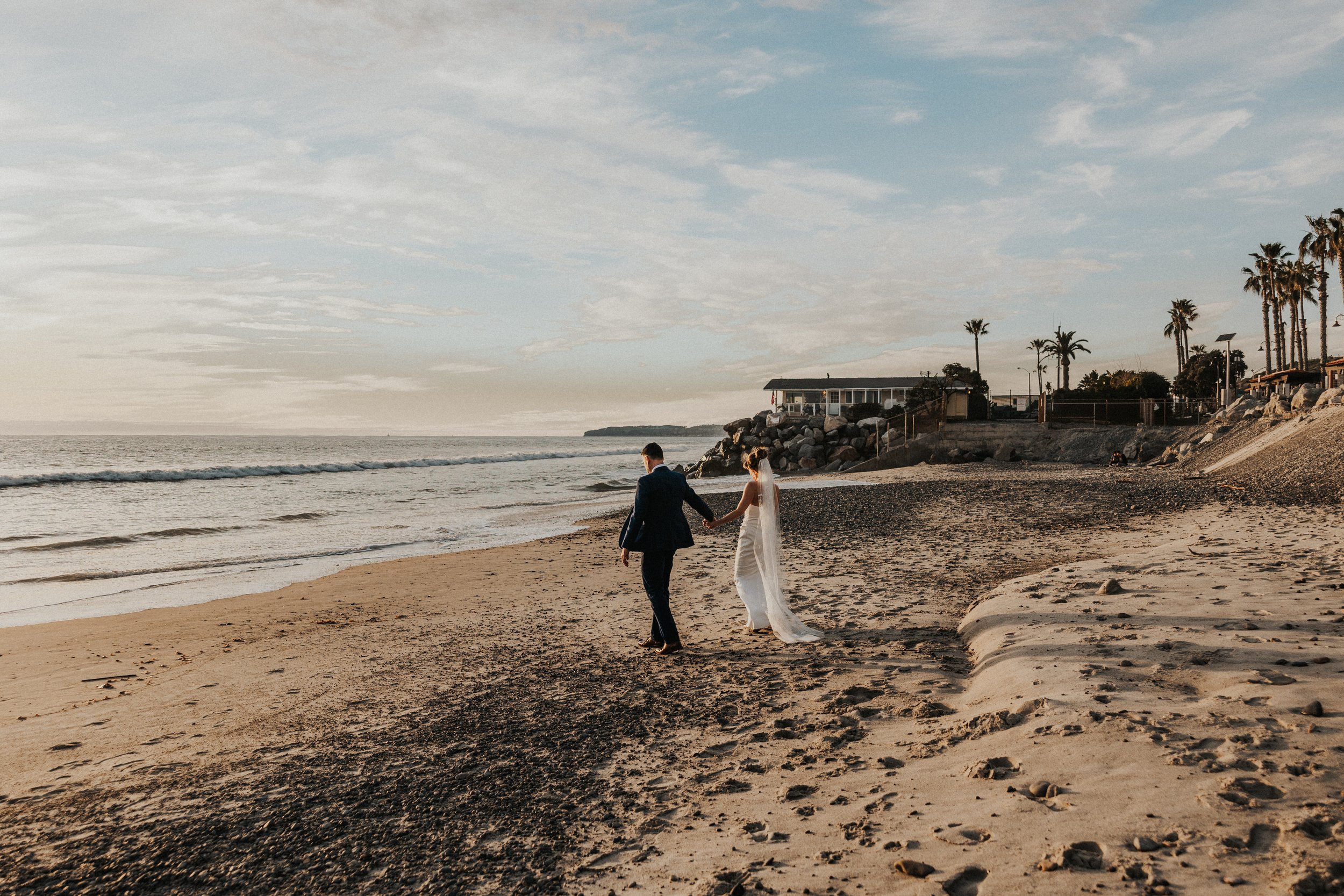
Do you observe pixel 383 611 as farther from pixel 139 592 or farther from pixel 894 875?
pixel 894 875

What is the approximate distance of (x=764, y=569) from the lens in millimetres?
8117

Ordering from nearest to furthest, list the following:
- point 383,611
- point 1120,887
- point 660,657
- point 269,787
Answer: point 1120,887 → point 269,787 → point 660,657 → point 383,611

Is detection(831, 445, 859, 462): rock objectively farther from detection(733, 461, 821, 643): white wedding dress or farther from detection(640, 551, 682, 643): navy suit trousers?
detection(640, 551, 682, 643): navy suit trousers

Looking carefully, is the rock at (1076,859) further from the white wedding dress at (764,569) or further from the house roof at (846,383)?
the house roof at (846,383)

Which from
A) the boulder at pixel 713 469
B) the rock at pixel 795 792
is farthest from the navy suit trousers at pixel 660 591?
the boulder at pixel 713 469

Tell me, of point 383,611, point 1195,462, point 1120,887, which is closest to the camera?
point 1120,887

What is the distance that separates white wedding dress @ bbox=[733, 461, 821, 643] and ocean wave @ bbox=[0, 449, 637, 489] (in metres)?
50.7

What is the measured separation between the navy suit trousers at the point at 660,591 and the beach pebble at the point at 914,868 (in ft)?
14.3

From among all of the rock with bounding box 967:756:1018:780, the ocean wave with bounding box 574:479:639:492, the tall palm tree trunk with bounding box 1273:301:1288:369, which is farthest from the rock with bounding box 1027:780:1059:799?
the tall palm tree trunk with bounding box 1273:301:1288:369

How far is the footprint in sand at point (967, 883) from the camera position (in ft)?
10.1

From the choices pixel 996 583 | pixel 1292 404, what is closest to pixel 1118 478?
pixel 1292 404

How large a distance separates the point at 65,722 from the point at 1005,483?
76.4 ft

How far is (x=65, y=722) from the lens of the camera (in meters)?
6.43

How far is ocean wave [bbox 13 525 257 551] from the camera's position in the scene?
19.5 metres
